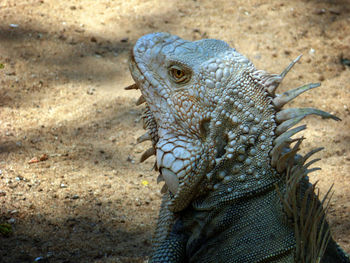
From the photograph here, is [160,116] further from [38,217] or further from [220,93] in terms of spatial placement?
[38,217]

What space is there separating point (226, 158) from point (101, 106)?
11.0 ft

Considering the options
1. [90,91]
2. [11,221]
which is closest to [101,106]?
[90,91]

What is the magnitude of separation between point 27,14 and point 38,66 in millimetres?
1207

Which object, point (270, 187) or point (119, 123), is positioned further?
point (119, 123)

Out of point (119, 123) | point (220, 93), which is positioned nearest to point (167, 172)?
point (220, 93)

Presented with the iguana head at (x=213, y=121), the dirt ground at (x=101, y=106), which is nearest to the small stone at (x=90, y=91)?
the dirt ground at (x=101, y=106)

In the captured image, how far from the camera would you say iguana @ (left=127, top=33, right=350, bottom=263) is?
2.25 m

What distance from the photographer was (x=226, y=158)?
7.72ft

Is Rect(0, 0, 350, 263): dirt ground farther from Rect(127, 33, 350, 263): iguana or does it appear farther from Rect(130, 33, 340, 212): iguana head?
Rect(130, 33, 340, 212): iguana head

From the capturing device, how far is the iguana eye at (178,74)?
247 cm

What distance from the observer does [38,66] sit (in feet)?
19.1

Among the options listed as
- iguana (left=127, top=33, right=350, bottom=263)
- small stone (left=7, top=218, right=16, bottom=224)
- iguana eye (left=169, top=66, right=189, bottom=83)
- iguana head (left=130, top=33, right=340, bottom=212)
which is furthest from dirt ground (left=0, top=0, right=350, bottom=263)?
Answer: iguana eye (left=169, top=66, right=189, bottom=83)

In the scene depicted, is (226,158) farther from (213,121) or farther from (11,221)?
(11,221)

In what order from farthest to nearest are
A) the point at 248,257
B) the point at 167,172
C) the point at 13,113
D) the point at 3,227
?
1. the point at 13,113
2. the point at 3,227
3. the point at 167,172
4. the point at 248,257
